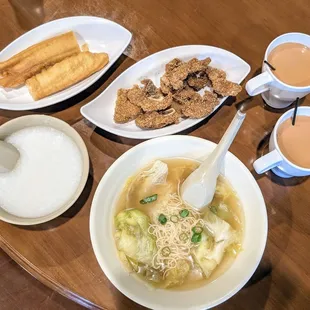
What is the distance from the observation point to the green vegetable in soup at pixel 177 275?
1434 mm

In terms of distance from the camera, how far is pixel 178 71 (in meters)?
1.61

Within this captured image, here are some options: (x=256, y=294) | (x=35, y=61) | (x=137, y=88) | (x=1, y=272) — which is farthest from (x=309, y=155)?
(x=1, y=272)

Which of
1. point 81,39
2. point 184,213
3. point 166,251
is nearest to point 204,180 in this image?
point 184,213

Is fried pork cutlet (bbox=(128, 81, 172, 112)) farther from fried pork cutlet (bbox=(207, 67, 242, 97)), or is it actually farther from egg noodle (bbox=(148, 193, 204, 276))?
egg noodle (bbox=(148, 193, 204, 276))

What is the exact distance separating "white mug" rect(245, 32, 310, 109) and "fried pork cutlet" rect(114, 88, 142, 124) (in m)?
0.41

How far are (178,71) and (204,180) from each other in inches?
17.6

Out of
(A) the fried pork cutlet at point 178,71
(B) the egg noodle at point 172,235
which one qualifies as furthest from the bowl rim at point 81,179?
(A) the fried pork cutlet at point 178,71

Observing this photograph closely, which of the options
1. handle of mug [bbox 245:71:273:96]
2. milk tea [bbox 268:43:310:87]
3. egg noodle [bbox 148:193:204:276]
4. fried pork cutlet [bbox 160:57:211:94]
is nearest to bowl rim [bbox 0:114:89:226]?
egg noodle [bbox 148:193:204:276]

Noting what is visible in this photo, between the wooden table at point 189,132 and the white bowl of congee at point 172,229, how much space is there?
0.35 ft

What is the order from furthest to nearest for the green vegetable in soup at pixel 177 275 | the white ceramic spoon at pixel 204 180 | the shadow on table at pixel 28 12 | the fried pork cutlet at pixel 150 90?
the shadow on table at pixel 28 12
the fried pork cutlet at pixel 150 90
the green vegetable in soup at pixel 177 275
the white ceramic spoon at pixel 204 180

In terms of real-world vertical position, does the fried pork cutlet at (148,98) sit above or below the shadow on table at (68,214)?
above

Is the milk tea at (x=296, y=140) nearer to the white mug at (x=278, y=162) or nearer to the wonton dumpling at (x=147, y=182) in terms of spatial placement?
the white mug at (x=278, y=162)

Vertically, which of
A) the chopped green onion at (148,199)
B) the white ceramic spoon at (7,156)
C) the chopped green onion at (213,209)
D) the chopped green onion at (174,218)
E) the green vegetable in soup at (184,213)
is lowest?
the chopped green onion at (213,209)

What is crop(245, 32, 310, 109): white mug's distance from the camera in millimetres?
1499
